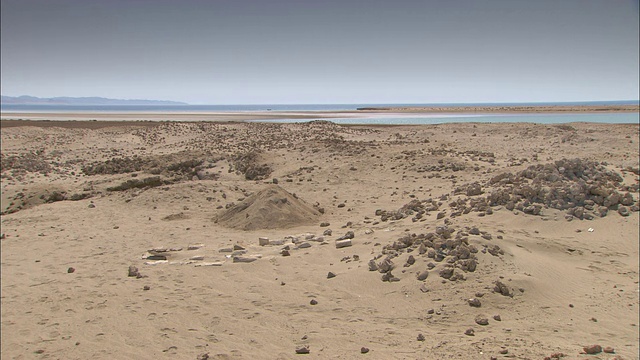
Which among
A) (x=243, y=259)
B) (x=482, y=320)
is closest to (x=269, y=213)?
(x=243, y=259)

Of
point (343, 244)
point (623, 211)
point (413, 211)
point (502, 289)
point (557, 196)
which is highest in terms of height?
point (557, 196)

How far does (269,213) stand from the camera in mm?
10672

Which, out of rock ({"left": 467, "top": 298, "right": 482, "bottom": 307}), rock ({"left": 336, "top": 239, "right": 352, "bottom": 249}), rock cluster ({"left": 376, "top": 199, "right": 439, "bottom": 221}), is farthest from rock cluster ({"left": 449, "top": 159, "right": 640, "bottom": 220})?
rock ({"left": 467, "top": 298, "right": 482, "bottom": 307})

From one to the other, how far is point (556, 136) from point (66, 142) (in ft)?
96.9

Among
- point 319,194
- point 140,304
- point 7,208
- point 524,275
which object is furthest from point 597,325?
point 7,208

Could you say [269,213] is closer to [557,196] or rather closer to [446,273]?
[446,273]

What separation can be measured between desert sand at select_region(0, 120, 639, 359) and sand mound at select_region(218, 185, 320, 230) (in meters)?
0.04

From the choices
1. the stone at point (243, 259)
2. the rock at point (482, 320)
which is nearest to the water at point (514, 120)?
the stone at point (243, 259)

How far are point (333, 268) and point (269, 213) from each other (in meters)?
3.55

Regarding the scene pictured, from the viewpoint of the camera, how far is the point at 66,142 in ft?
93.2

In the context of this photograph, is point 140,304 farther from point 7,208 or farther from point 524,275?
point 7,208

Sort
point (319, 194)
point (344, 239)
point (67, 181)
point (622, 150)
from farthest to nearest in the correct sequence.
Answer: point (622, 150) < point (67, 181) < point (319, 194) < point (344, 239)

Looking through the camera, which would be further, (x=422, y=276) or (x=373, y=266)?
(x=373, y=266)

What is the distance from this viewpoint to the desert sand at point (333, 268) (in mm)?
5312
